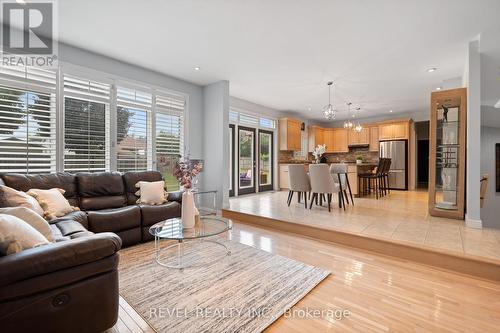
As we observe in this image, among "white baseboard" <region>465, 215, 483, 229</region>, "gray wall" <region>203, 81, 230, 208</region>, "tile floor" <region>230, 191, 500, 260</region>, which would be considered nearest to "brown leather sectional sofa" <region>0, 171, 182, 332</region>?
"tile floor" <region>230, 191, 500, 260</region>

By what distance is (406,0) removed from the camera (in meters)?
2.47

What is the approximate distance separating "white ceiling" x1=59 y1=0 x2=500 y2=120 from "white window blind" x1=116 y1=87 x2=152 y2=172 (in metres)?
0.64

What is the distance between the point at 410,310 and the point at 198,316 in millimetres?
1631

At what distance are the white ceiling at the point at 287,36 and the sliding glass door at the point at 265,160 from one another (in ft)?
8.42

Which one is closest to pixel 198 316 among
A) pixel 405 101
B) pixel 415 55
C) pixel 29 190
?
pixel 29 190

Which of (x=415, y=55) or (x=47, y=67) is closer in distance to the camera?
(x=47, y=67)

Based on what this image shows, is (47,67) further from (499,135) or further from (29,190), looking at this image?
(499,135)

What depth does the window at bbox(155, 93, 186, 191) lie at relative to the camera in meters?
4.60

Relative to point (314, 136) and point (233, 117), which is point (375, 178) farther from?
point (233, 117)

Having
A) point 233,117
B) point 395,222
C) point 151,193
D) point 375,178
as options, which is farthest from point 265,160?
point 151,193

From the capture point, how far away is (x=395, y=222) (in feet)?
12.2

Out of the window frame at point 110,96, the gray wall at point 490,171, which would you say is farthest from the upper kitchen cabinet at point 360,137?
the window frame at point 110,96

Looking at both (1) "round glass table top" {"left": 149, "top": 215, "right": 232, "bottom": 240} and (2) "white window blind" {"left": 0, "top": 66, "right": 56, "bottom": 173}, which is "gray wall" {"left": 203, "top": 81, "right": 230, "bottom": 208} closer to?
(1) "round glass table top" {"left": 149, "top": 215, "right": 232, "bottom": 240}

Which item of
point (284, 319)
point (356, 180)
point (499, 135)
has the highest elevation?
point (499, 135)
